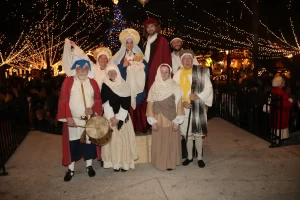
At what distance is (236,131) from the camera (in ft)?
22.7

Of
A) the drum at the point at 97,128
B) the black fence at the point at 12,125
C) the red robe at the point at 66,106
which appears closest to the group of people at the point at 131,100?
the red robe at the point at 66,106

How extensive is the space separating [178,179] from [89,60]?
90.8 inches

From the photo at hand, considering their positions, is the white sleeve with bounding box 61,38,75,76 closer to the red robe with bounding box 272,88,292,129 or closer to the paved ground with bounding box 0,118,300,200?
the paved ground with bounding box 0,118,300,200

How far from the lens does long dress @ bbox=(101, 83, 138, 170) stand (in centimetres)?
441

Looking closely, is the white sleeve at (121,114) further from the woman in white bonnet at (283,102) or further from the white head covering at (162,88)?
the woman in white bonnet at (283,102)

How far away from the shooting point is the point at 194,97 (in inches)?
182

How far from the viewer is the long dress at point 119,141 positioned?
4.41m

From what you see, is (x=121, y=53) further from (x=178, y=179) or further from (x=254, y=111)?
(x=254, y=111)

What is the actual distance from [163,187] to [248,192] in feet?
3.85

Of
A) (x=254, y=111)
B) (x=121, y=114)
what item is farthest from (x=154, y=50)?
(x=254, y=111)

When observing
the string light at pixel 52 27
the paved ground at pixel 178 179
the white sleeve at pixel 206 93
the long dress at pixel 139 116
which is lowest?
the paved ground at pixel 178 179

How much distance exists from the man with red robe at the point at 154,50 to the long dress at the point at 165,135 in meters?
0.67

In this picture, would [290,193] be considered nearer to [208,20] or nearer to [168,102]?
[168,102]

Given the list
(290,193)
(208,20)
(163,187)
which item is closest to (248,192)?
(290,193)
